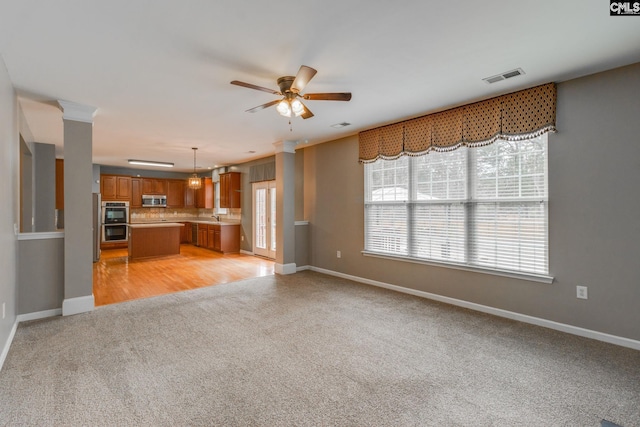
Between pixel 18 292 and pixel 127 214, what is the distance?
20.7ft

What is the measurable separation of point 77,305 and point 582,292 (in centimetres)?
565

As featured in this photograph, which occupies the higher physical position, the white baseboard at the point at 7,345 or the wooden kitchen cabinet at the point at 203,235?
the wooden kitchen cabinet at the point at 203,235

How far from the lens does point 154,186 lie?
32.6 ft

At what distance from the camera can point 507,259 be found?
355cm

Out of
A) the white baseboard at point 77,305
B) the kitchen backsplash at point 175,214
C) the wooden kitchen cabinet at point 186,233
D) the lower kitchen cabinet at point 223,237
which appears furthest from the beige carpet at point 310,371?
the wooden kitchen cabinet at point 186,233

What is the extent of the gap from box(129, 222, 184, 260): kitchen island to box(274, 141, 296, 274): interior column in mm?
3446

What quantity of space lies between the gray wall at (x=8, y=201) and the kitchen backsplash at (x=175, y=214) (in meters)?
5.73

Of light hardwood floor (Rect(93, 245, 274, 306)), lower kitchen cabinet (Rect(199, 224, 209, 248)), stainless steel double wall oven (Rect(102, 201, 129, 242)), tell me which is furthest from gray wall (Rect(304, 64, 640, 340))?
stainless steel double wall oven (Rect(102, 201, 129, 242))

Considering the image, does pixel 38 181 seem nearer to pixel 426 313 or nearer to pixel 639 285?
pixel 426 313

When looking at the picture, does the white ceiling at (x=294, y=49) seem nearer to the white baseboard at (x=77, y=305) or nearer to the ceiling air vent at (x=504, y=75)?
the ceiling air vent at (x=504, y=75)

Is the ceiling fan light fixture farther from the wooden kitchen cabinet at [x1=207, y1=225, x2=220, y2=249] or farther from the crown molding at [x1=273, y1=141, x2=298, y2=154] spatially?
the wooden kitchen cabinet at [x1=207, y1=225, x2=220, y2=249]

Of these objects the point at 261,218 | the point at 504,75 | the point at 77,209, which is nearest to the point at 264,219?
the point at 261,218

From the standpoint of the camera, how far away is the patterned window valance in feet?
10.5

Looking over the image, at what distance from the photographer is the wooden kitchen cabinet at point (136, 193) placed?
9516 mm
